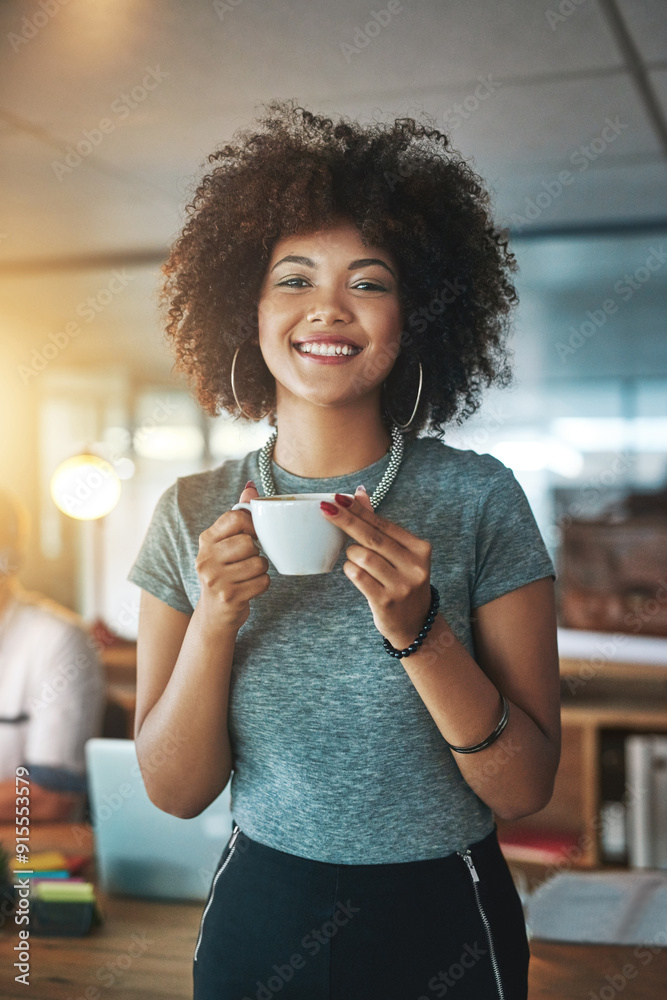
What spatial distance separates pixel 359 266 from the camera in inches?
40.0

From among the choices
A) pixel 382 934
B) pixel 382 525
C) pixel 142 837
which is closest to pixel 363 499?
pixel 382 525

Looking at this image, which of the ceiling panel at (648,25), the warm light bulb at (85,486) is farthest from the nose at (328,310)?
the warm light bulb at (85,486)

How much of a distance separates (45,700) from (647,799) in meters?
1.86

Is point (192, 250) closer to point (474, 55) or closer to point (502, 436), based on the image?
point (474, 55)

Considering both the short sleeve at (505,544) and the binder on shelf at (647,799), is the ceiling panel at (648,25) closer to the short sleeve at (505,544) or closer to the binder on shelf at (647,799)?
the short sleeve at (505,544)

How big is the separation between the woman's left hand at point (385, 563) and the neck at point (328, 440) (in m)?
0.24

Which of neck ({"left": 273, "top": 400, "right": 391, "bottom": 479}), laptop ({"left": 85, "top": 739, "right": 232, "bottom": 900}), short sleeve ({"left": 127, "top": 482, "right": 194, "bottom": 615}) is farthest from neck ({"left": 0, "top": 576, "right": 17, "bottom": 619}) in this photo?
neck ({"left": 273, "top": 400, "right": 391, "bottom": 479})

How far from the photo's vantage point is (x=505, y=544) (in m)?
0.99

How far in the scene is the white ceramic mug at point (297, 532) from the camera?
81 centimetres

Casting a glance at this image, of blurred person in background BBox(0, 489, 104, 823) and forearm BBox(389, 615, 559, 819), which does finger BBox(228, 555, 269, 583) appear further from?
blurred person in background BBox(0, 489, 104, 823)

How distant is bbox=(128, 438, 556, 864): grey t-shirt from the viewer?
950mm

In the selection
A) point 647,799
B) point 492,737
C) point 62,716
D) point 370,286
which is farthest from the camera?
point 647,799

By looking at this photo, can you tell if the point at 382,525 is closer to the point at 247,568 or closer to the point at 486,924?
the point at 247,568

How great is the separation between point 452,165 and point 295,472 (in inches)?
18.0
